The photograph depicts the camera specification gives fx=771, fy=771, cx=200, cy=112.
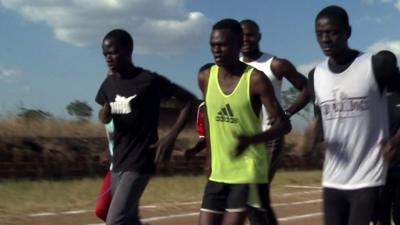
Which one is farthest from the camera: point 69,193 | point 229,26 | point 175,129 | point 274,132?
point 69,193

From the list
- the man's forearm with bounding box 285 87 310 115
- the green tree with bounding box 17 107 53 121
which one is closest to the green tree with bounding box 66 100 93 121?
the green tree with bounding box 17 107 53 121

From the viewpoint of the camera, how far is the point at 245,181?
4789 mm

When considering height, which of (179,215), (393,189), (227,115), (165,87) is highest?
(165,87)

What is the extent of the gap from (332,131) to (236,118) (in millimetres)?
603

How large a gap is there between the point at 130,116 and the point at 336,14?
1.86 m

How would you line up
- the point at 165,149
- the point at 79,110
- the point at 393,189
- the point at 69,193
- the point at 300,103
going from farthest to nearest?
1. the point at 79,110
2. the point at 69,193
3. the point at 393,189
4. the point at 300,103
5. the point at 165,149

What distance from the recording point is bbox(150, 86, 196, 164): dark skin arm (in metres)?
5.28

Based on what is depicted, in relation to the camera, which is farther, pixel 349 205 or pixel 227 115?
pixel 227 115

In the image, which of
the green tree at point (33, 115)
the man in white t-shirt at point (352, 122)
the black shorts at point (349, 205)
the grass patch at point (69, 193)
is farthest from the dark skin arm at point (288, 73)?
the green tree at point (33, 115)

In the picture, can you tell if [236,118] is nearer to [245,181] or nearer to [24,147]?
[245,181]

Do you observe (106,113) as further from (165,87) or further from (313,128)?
(313,128)

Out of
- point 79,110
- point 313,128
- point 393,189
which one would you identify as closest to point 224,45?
point 313,128

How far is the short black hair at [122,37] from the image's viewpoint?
579 centimetres

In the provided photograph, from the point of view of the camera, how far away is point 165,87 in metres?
5.88
